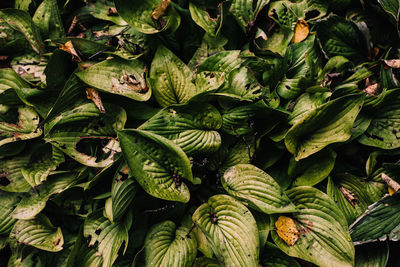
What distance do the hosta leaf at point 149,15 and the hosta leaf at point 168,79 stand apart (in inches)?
6.1

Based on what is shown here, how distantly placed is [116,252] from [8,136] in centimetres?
94

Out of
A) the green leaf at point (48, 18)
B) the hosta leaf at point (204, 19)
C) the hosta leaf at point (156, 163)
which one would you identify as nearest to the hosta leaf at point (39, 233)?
the hosta leaf at point (156, 163)

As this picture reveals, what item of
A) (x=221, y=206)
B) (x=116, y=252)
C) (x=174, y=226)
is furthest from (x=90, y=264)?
(x=221, y=206)

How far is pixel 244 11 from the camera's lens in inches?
64.9

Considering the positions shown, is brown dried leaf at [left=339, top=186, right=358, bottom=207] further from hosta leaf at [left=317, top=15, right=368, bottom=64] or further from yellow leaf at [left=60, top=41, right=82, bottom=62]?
yellow leaf at [left=60, top=41, right=82, bottom=62]

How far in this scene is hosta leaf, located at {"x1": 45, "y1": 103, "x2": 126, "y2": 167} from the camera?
4.53 feet

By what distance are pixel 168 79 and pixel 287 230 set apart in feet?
3.28

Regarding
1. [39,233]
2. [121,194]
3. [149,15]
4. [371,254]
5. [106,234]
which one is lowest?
[39,233]

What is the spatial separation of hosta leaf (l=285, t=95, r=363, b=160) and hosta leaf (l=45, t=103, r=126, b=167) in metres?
0.91

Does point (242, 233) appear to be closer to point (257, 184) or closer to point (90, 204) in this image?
point (257, 184)

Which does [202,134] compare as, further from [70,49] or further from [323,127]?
[70,49]

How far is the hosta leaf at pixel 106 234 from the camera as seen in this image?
135 centimetres

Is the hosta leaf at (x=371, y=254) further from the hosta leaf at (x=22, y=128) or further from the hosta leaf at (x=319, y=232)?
the hosta leaf at (x=22, y=128)

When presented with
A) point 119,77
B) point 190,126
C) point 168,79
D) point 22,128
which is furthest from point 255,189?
point 22,128
